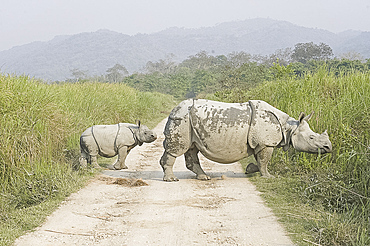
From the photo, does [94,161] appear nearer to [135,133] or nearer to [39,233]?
[135,133]

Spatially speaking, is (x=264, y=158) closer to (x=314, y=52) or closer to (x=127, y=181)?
(x=127, y=181)

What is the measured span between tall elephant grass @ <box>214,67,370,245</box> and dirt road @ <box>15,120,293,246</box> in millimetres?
527

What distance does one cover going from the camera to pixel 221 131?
6.79 meters

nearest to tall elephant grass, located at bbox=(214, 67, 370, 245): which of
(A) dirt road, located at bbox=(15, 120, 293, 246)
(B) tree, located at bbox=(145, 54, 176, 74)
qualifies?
(A) dirt road, located at bbox=(15, 120, 293, 246)

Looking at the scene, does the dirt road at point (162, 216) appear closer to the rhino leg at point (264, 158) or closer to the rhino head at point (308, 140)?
the rhino leg at point (264, 158)

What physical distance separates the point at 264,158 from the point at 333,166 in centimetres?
112

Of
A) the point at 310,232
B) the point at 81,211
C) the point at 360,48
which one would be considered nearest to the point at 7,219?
the point at 81,211

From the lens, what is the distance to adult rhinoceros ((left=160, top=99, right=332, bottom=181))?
677cm

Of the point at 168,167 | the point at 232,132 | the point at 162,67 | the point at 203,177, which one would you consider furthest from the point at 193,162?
the point at 162,67

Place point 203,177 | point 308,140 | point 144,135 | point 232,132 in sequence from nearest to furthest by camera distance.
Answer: point 308,140
point 232,132
point 203,177
point 144,135

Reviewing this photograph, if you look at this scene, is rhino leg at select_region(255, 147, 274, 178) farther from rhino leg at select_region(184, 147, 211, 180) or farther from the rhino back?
rhino leg at select_region(184, 147, 211, 180)

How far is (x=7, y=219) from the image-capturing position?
5.11 m

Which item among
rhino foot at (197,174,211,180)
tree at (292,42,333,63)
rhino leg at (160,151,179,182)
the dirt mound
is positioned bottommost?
rhino foot at (197,174,211,180)

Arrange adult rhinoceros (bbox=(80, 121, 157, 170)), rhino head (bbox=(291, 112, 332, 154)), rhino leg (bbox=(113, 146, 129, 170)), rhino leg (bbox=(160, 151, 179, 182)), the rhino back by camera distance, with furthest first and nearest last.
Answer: rhino leg (bbox=(113, 146, 129, 170)), adult rhinoceros (bbox=(80, 121, 157, 170)), rhino leg (bbox=(160, 151, 179, 182)), the rhino back, rhino head (bbox=(291, 112, 332, 154))
